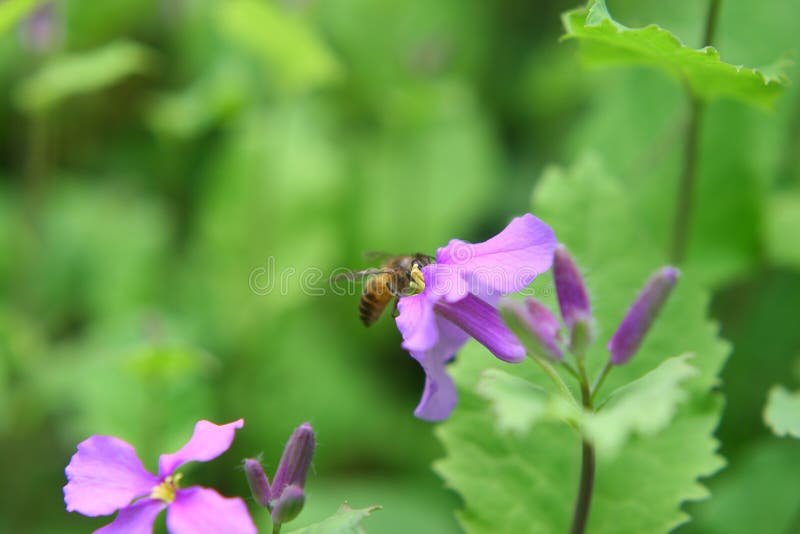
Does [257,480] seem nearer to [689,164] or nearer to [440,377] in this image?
[440,377]

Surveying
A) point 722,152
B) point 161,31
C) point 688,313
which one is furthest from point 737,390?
point 161,31

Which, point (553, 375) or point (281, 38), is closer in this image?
point (553, 375)

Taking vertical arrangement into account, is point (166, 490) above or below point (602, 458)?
above

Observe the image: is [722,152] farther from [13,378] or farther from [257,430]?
[13,378]

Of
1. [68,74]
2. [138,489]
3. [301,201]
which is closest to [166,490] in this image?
[138,489]

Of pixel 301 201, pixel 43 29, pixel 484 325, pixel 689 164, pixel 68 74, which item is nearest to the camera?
pixel 484 325

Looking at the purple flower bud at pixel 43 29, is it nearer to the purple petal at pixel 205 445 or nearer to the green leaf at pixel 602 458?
the green leaf at pixel 602 458

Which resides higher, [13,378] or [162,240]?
Answer: [162,240]
